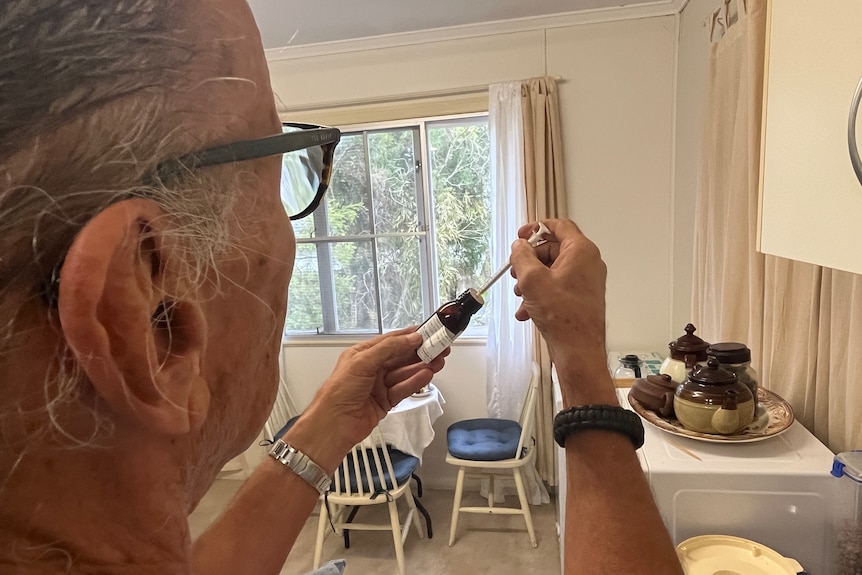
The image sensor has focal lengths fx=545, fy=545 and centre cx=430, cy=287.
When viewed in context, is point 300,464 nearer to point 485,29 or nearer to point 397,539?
point 397,539

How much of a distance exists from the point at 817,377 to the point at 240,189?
1293 mm

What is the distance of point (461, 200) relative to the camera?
115 inches

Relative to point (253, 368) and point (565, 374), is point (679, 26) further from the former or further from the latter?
point (253, 368)

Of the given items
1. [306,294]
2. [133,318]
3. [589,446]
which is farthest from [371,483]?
Answer: [133,318]

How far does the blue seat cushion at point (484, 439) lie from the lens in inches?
96.7

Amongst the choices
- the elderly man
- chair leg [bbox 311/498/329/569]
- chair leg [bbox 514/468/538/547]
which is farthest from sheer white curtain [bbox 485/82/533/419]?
the elderly man

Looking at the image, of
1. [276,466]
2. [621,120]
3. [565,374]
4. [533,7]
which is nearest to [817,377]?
[565,374]

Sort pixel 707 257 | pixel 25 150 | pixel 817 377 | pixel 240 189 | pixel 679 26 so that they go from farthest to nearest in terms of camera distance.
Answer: pixel 679 26
pixel 707 257
pixel 817 377
pixel 240 189
pixel 25 150

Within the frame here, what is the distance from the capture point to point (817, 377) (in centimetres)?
120

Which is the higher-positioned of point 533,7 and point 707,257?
point 533,7

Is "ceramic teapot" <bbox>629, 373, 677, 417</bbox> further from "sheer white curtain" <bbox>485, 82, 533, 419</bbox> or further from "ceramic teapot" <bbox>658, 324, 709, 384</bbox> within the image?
"sheer white curtain" <bbox>485, 82, 533, 419</bbox>

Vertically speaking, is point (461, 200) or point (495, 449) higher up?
point (461, 200)

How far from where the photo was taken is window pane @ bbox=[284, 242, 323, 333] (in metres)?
3.12

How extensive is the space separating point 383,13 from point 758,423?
222cm
